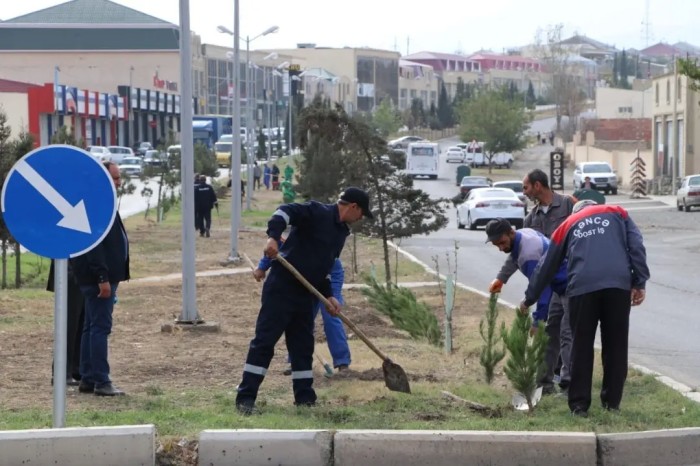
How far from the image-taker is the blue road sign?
7449 mm

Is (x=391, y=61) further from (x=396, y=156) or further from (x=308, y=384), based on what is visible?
(x=308, y=384)

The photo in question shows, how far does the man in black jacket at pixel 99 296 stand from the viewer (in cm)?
975

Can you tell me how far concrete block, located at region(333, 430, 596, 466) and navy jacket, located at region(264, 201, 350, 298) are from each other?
1.69 metres

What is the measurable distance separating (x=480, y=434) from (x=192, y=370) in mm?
4334

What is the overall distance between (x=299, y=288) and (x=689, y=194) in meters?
46.3

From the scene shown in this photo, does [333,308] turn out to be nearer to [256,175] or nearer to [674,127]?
[256,175]

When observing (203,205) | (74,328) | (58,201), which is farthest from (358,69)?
(58,201)

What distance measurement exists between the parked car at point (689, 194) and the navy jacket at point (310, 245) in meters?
46.0

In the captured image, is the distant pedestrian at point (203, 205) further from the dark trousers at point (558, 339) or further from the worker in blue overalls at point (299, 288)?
the worker in blue overalls at point (299, 288)

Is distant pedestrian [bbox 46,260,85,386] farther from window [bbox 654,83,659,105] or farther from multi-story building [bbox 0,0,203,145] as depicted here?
multi-story building [bbox 0,0,203,145]

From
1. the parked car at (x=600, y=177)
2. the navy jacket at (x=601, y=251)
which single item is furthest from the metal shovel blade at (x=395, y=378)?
the parked car at (x=600, y=177)

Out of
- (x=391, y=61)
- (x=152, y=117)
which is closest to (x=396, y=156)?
(x=152, y=117)

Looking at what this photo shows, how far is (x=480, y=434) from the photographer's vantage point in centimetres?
768

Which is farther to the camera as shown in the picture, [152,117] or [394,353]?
[152,117]
